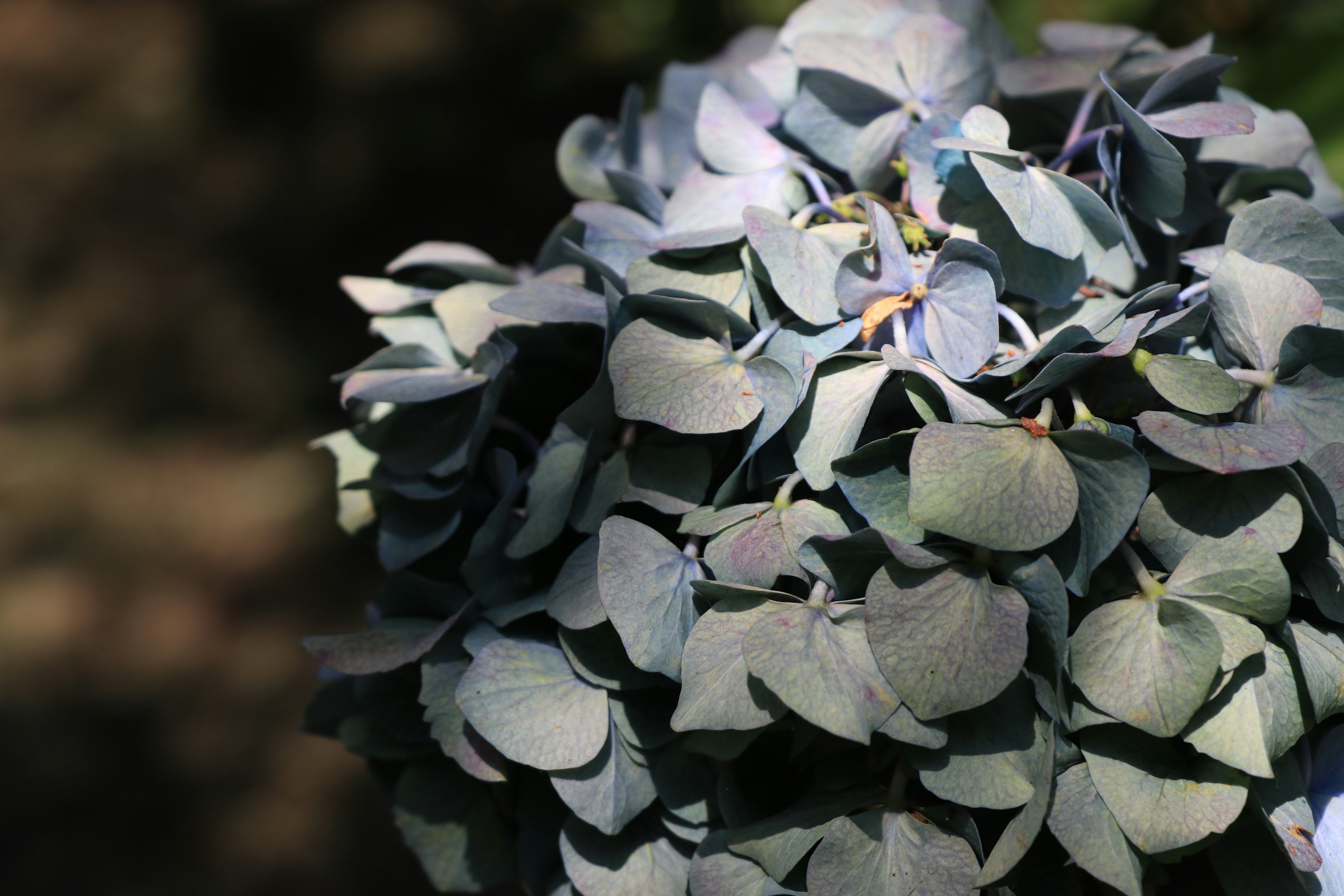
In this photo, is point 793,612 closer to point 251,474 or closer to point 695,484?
point 695,484

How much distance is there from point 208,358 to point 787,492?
1.13 m

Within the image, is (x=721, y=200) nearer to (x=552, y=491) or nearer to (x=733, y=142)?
(x=733, y=142)

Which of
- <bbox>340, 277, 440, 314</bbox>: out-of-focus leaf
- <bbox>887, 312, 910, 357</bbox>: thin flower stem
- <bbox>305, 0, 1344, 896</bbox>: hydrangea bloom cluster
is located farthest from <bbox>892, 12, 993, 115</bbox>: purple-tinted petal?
<bbox>340, 277, 440, 314</bbox>: out-of-focus leaf

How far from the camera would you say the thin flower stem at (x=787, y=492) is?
0.99 ft

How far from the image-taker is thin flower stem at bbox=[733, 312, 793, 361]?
1.04 feet

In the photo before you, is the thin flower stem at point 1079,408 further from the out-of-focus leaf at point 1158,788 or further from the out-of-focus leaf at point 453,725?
the out-of-focus leaf at point 453,725

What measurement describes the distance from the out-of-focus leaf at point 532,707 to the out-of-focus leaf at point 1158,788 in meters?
0.15

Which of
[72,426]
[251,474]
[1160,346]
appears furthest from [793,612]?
[72,426]

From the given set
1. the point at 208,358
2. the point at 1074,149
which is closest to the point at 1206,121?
the point at 1074,149

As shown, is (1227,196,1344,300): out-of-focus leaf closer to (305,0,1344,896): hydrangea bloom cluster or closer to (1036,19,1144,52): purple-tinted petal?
(305,0,1344,896): hydrangea bloom cluster

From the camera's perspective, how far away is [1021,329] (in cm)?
30

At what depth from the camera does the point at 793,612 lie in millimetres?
278

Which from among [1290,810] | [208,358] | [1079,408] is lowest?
[208,358]

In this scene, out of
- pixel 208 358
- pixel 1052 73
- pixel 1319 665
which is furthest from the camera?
pixel 208 358
